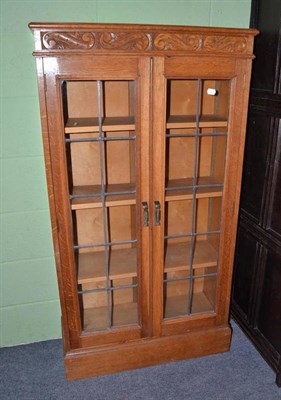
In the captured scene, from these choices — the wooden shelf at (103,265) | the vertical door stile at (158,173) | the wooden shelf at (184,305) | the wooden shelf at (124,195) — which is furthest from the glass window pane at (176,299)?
the wooden shelf at (124,195)

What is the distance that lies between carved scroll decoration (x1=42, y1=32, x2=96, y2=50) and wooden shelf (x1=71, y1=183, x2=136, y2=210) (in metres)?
0.72

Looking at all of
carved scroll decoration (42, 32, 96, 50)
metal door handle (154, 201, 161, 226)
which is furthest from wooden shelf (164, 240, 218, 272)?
carved scroll decoration (42, 32, 96, 50)

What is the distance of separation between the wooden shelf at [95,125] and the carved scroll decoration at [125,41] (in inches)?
13.4

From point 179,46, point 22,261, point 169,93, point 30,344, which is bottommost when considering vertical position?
point 30,344

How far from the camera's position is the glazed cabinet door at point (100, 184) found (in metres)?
1.60

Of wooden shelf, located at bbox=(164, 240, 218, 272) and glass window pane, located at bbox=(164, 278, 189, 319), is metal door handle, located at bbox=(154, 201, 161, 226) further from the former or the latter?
glass window pane, located at bbox=(164, 278, 189, 319)

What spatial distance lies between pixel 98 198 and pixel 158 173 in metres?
0.35

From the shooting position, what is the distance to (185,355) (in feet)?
7.21

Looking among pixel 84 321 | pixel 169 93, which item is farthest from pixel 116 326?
pixel 169 93

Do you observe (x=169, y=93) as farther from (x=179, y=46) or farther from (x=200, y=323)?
(x=200, y=323)

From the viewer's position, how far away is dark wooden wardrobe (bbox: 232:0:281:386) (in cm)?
190

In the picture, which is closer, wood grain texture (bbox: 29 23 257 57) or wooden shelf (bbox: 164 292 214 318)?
wood grain texture (bbox: 29 23 257 57)

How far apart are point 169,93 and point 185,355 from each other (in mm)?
1611

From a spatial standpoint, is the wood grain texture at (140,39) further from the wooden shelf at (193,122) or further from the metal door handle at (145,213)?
the metal door handle at (145,213)
